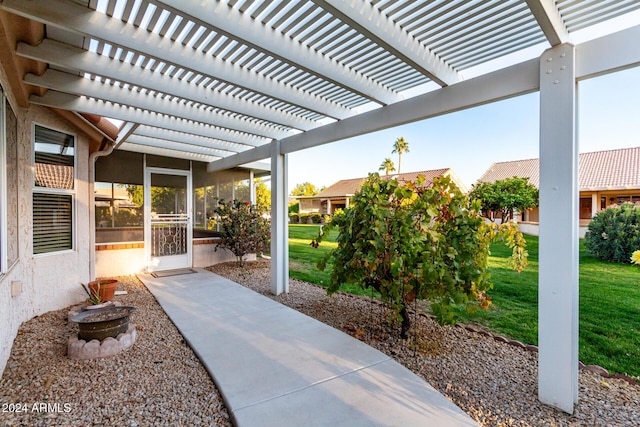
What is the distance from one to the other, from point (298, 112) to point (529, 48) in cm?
309

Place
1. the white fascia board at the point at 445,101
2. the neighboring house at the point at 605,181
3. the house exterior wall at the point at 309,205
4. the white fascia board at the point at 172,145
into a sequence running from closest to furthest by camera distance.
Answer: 1. the white fascia board at the point at 445,101
2. the white fascia board at the point at 172,145
3. the neighboring house at the point at 605,181
4. the house exterior wall at the point at 309,205

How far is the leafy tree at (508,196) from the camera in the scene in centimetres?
1459

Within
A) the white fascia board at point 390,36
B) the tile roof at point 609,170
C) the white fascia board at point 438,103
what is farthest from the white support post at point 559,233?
the tile roof at point 609,170

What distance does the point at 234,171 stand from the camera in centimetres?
963

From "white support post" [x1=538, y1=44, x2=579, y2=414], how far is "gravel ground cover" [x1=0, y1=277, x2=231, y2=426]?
2.65 metres

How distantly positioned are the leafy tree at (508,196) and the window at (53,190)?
14.9 meters

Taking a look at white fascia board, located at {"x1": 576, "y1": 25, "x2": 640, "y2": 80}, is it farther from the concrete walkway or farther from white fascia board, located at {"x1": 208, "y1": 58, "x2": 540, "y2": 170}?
the concrete walkway

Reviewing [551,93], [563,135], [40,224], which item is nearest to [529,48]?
[551,93]

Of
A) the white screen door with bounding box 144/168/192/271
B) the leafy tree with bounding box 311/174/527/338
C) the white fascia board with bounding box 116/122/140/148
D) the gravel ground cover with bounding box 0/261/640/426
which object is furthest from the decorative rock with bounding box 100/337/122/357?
the white screen door with bounding box 144/168/192/271

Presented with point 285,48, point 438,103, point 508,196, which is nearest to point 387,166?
point 438,103

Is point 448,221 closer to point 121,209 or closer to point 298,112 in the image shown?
point 298,112

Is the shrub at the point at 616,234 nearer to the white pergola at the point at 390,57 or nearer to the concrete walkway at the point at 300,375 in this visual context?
the white pergola at the point at 390,57

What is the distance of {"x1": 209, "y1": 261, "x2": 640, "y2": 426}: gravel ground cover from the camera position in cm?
233

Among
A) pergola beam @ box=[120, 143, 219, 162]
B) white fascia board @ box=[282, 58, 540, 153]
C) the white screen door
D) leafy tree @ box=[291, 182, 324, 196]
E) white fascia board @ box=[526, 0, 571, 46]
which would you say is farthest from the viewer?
leafy tree @ box=[291, 182, 324, 196]
